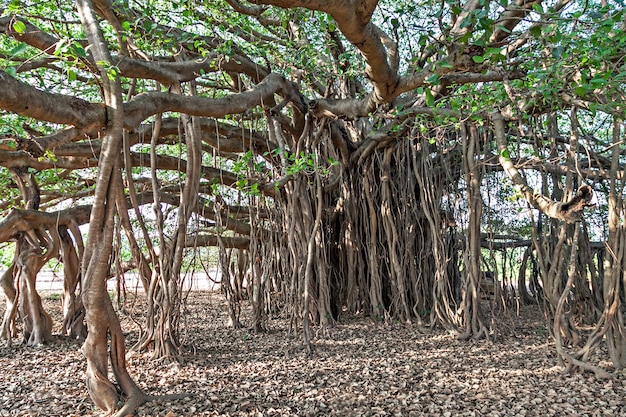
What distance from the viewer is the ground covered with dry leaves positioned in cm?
241

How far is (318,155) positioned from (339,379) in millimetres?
2259

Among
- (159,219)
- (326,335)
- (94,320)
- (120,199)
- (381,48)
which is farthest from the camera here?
(326,335)

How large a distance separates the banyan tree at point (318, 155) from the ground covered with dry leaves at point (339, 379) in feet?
0.68

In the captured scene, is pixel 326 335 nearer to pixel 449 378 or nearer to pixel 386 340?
pixel 386 340

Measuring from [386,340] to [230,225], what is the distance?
2688 mm

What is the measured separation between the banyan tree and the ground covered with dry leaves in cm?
21

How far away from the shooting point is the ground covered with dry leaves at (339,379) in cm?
241

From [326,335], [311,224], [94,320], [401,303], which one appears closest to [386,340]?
[326,335]

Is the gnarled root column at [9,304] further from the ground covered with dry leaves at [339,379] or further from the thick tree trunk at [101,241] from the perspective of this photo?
the thick tree trunk at [101,241]

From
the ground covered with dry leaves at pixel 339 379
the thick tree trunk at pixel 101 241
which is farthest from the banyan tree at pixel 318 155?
the ground covered with dry leaves at pixel 339 379

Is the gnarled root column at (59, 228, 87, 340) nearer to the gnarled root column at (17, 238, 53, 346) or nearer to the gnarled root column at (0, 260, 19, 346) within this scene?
the gnarled root column at (17, 238, 53, 346)

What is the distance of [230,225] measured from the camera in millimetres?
5914

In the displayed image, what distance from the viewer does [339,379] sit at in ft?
9.51

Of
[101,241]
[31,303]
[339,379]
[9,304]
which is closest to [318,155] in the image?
[339,379]
